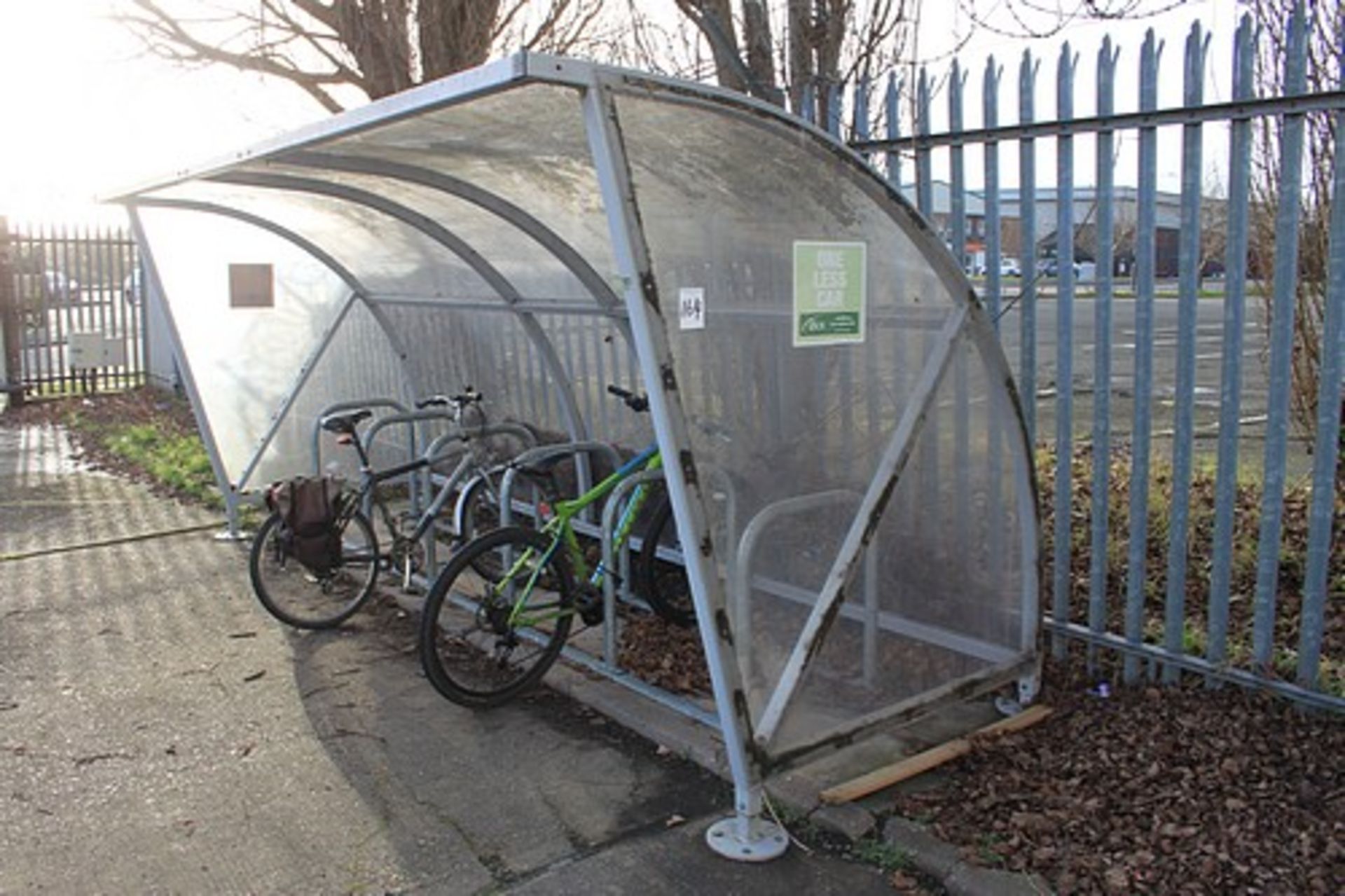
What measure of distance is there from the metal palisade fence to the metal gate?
1199 cm

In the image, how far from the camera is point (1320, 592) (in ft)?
11.7

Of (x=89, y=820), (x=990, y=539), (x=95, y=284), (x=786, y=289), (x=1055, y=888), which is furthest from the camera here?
(x=95, y=284)

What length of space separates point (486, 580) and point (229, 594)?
6.74 feet

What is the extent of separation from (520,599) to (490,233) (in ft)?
5.95

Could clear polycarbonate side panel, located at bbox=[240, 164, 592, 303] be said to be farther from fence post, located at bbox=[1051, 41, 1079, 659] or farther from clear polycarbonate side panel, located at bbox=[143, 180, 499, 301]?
fence post, located at bbox=[1051, 41, 1079, 659]

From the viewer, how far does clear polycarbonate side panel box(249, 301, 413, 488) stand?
23.7 feet

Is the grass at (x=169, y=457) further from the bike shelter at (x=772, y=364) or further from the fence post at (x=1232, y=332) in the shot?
the fence post at (x=1232, y=332)

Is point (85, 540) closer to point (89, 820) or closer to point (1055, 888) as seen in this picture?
point (89, 820)

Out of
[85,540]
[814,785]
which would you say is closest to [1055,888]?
[814,785]

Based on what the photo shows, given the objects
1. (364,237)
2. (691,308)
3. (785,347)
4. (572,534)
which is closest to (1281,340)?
(785,347)

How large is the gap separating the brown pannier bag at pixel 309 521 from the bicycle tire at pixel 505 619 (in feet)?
2.69

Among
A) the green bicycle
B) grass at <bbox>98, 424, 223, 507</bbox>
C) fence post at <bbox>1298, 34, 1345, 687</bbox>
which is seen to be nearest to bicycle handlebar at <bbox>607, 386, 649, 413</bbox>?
the green bicycle

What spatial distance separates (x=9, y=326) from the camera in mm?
13648

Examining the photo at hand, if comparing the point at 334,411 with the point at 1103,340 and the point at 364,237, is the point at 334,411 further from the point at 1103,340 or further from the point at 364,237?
the point at 1103,340
